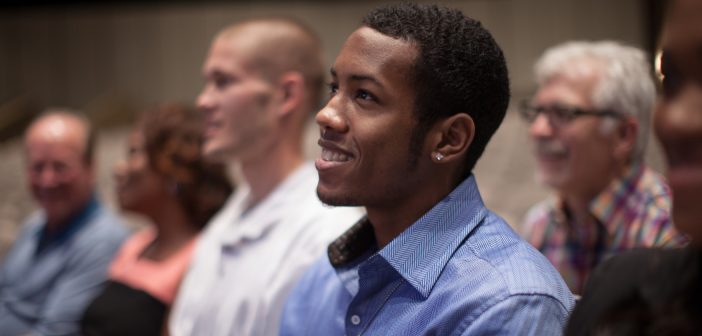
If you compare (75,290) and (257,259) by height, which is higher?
(257,259)

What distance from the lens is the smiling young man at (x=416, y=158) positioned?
1256mm

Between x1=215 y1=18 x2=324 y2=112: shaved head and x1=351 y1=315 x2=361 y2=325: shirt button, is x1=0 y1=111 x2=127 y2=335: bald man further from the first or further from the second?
x1=351 y1=315 x2=361 y2=325: shirt button

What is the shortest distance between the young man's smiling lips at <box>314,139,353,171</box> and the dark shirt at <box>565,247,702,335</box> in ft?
1.53

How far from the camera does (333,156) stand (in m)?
1.37

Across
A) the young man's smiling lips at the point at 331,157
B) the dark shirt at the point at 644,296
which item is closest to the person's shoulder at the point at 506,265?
the dark shirt at the point at 644,296

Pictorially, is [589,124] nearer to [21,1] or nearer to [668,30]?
[668,30]

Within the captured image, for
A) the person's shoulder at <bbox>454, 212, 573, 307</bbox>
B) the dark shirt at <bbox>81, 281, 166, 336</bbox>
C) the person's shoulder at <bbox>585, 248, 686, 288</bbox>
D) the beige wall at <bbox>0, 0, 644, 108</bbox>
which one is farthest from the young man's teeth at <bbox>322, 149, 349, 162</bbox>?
the beige wall at <bbox>0, 0, 644, 108</bbox>

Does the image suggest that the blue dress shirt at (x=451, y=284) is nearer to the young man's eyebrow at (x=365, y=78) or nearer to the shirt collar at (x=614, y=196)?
the young man's eyebrow at (x=365, y=78)

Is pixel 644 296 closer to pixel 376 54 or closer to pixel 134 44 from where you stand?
pixel 376 54

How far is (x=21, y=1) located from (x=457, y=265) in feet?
23.7

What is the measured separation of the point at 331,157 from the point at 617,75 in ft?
3.98

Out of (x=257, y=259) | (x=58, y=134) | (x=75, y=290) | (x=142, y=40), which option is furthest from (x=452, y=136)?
(x=142, y=40)

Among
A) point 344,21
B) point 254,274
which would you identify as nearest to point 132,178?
point 254,274

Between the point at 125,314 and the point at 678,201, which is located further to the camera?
the point at 125,314
